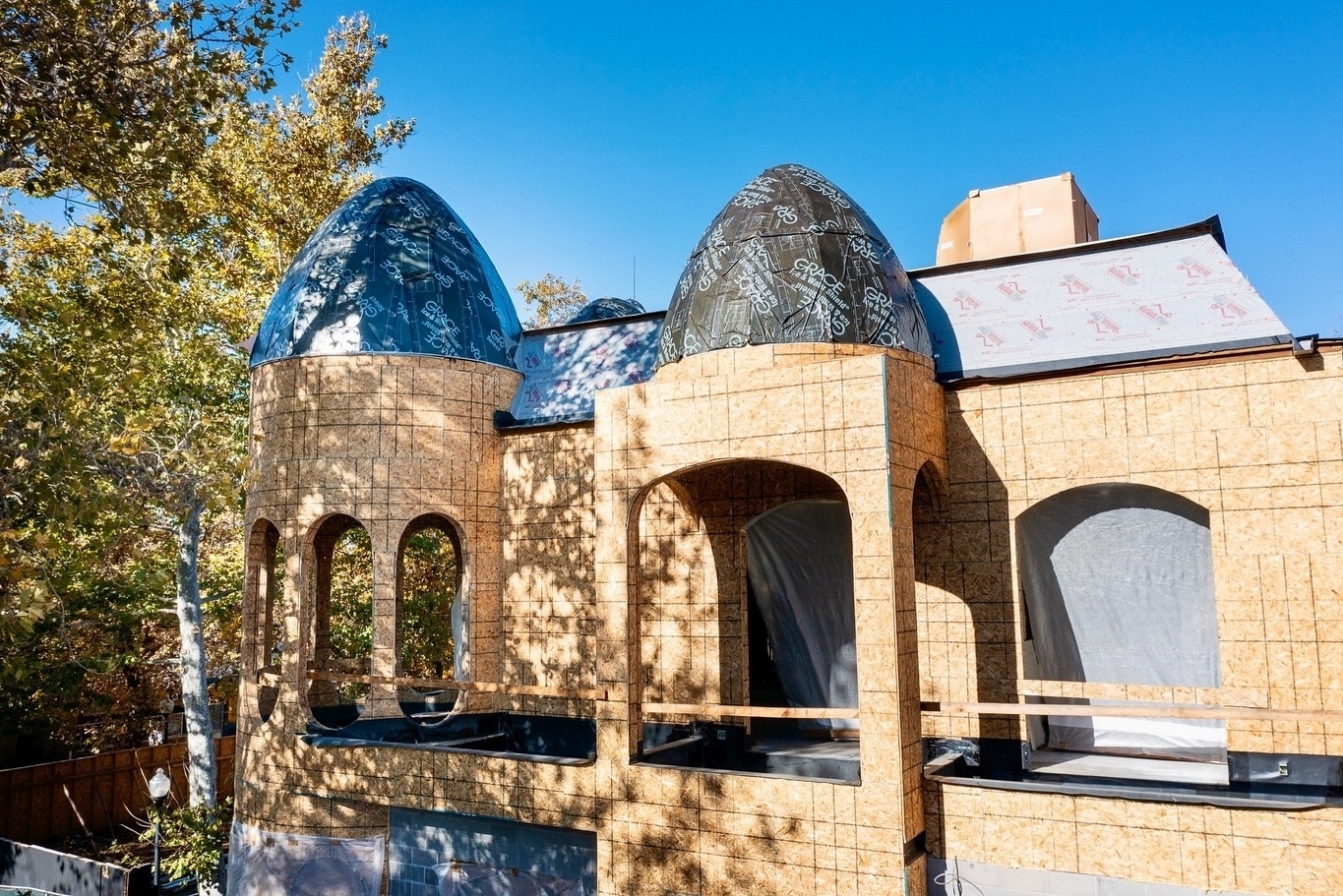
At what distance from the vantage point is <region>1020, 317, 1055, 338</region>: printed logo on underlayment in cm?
1025

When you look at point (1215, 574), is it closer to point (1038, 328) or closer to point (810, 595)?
point (1038, 328)

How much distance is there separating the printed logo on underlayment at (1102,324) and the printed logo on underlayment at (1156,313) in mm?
290

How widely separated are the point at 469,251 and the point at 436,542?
425 inches

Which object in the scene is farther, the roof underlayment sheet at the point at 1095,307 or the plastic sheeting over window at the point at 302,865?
the plastic sheeting over window at the point at 302,865

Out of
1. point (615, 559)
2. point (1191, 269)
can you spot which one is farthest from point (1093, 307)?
point (615, 559)

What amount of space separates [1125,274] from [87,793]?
21.9m

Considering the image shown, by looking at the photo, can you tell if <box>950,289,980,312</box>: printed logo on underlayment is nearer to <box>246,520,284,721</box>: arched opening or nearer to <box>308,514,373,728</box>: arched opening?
<box>308,514,373,728</box>: arched opening

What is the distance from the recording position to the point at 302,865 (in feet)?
38.7

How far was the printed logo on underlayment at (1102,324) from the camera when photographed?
9.90m

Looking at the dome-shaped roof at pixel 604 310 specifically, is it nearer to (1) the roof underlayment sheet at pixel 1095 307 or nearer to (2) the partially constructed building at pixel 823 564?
(2) the partially constructed building at pixel 823 564

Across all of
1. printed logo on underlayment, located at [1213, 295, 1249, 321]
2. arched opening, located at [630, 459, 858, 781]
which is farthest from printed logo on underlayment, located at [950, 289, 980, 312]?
arched opening, located at [630, 459, 858, 781]

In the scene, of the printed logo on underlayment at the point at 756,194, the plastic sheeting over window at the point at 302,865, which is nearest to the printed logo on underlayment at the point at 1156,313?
the printed logo on underlayment at the point at 756,194

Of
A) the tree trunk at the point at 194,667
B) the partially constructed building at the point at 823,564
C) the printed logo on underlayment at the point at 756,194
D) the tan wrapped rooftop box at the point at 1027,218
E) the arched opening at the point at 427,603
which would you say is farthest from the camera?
the arched opening at the point at 427,603

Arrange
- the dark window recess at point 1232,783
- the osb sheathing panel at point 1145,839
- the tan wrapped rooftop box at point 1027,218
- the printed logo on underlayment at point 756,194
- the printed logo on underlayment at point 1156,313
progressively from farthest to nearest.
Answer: the tan wrapped rooftop box at point 1027,218 → the printed logo on underlayment at point 756,194 → the printed logo on underlayment at point 1156,313 → the dark window recess at point 1232,783 → the osb sheathing panel at point 1145,839
